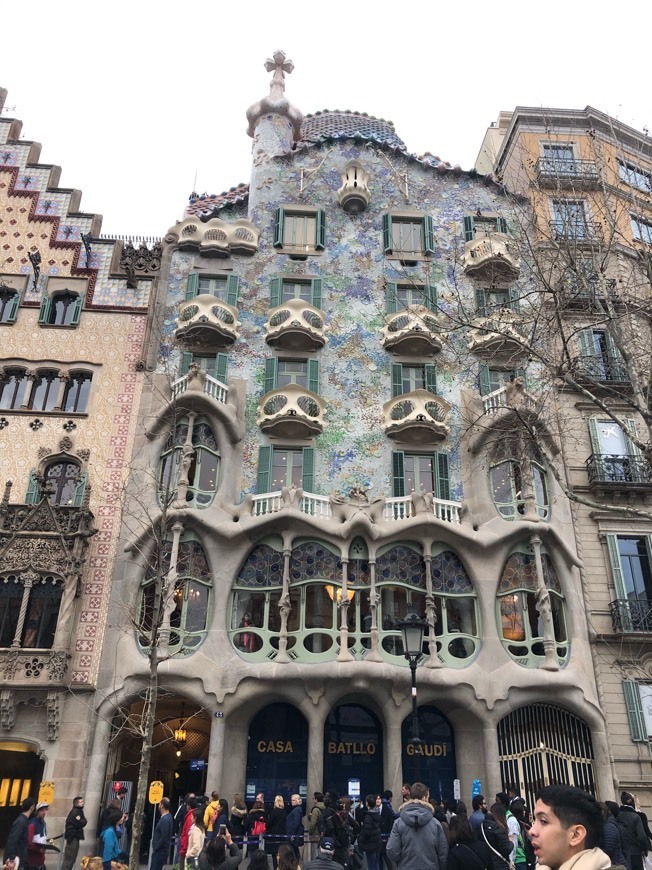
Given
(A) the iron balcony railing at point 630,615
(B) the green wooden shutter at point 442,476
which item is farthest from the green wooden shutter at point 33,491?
(A) the iron balcony railing at point 630,615

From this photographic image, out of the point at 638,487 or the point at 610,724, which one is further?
the point at 638,487

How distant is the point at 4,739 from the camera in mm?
19906

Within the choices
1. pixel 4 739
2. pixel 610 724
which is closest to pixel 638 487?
pixel 610 724

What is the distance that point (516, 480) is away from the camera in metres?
23.8

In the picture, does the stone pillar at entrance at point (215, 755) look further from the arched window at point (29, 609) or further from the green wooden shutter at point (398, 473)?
the green wooden shutter at point (398, 473)

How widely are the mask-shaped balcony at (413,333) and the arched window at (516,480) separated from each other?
460 cm

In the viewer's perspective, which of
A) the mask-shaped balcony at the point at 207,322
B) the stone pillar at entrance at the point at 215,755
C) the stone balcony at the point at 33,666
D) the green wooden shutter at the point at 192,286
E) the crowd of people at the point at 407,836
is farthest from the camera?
the green wooden shutter at the point at 192,286

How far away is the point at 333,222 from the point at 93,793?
2163 centimetres

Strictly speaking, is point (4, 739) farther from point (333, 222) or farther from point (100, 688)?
point (333, 222)

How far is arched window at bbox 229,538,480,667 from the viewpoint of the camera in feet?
69.3

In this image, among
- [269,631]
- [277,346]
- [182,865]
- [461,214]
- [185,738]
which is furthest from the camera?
[461,214]

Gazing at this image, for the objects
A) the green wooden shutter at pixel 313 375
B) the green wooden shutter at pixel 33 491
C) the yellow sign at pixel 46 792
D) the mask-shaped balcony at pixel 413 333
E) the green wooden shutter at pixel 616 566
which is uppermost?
the mask-shaped balcony at pixel 413 333

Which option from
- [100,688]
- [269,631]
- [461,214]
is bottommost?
[100,688]

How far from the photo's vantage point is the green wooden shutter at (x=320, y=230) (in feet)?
93.6
